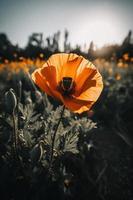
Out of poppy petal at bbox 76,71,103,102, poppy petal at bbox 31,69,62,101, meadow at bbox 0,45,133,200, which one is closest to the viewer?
poppy petal at bbox 31,69,62,101

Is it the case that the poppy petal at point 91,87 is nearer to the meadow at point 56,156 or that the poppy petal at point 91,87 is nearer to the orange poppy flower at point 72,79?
the orange poppy flower at point 72,79

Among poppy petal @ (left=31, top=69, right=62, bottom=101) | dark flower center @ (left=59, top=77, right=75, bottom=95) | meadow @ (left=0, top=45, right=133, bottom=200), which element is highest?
poppy petal @ (left=31, top=69, right=62, bottom=101)

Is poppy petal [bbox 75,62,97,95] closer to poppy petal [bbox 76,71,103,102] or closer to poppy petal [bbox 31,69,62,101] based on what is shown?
poppy petal [bbox 76,71,103,102]

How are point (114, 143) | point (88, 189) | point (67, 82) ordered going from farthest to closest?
point (114, 143)
point (88, 189)
point (67, 82)

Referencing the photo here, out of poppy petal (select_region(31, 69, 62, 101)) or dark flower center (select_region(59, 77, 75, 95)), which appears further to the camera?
dark flower center (select_region(59, 77, 75, 95))

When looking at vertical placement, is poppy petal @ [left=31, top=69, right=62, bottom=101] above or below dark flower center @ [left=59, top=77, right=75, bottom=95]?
above

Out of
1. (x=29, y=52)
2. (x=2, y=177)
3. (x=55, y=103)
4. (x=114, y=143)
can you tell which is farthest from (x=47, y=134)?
(x=29, y=52)

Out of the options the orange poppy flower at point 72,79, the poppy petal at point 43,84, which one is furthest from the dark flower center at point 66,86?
the poppy petal at point 43,84

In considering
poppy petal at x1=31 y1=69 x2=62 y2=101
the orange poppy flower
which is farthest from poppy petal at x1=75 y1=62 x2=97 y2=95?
poppy petal at x1=31 y1=69 x2=62 y2=101

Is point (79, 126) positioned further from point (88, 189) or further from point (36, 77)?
point (36, 77)
